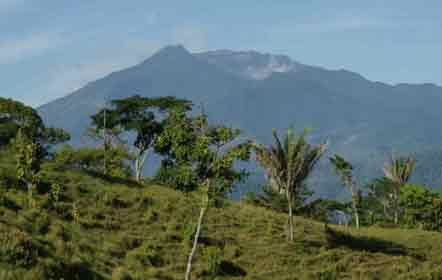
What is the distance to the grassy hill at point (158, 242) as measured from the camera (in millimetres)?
26656

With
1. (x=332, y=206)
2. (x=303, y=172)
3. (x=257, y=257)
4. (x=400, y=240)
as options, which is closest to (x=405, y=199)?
(x=332, y=206)

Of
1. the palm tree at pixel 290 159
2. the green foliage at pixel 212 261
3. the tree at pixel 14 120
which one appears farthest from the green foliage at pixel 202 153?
the tree at pixel 14 120

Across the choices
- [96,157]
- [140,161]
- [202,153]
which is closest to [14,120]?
[96,157]

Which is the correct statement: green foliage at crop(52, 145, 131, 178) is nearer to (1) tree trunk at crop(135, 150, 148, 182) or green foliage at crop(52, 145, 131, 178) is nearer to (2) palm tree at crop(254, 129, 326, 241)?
(1) tree trunk at crop(135, 150, 148, 182)

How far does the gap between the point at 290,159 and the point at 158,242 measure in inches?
452

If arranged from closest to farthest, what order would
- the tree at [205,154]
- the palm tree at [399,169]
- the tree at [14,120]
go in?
the tree at [205,154], the palm tree at [399,169], the tree at [14,120]

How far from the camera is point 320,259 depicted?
38.0 meters

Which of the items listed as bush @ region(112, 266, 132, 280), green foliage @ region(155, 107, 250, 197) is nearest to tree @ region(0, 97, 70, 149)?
green foliage @ region(155, 107, 250, 197)

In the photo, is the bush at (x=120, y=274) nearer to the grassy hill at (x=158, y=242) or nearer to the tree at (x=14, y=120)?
the grassy hill at (x=158, y=242)

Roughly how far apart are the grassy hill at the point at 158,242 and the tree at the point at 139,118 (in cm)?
2877

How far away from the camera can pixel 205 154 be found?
29.7 m

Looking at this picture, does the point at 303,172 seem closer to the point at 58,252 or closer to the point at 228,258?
the point at 228,258

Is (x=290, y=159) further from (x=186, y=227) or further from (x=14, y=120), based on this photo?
(x=14, y=120)

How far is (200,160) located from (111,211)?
12442 millimetres
